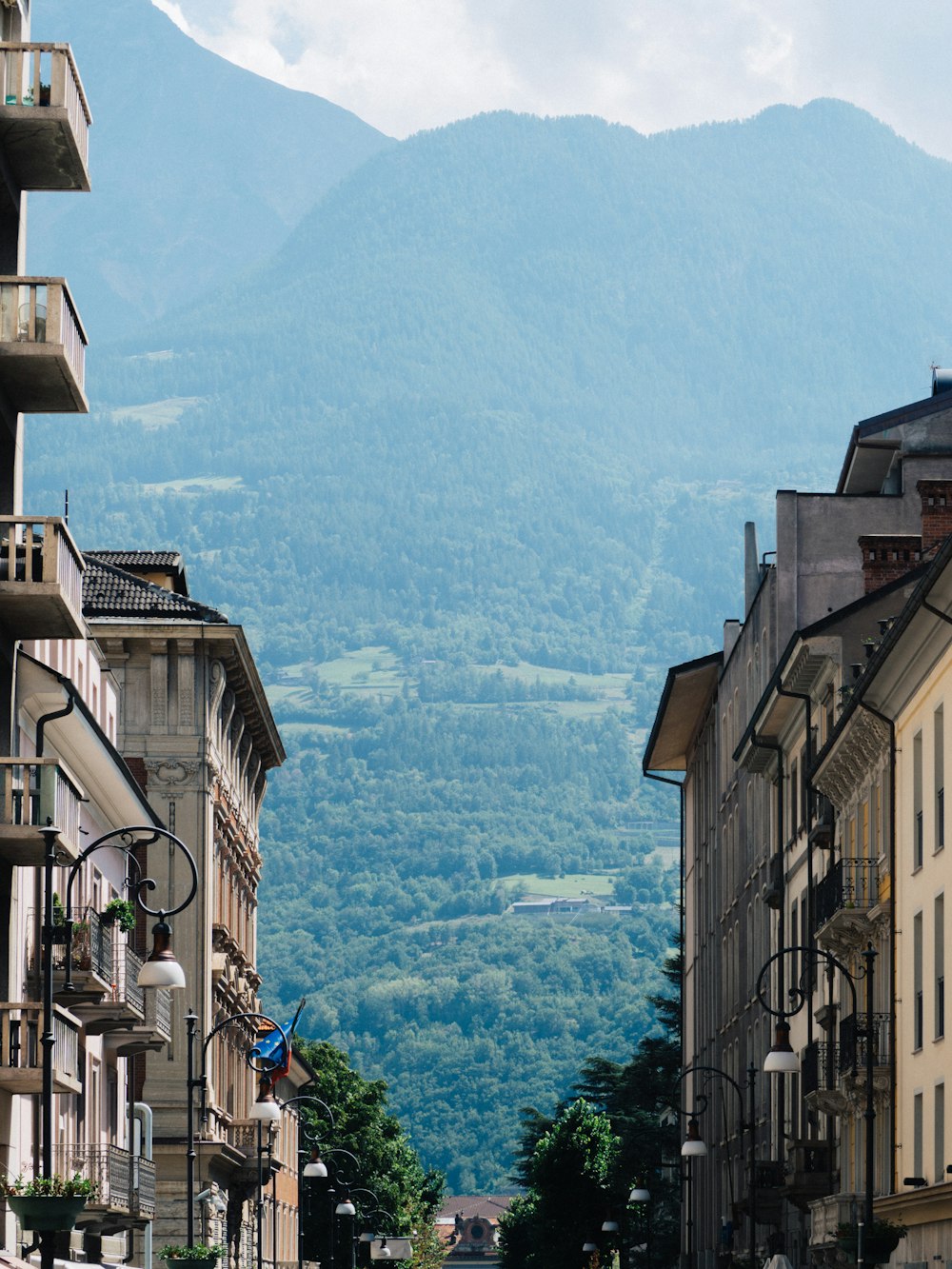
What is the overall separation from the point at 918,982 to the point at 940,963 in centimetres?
233

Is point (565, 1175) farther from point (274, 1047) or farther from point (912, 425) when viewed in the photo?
point (912, 425)

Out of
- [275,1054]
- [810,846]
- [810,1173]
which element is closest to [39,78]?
[810,846]

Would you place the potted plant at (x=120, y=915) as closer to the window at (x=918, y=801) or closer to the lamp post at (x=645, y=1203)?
the window at (x=918, y=801)

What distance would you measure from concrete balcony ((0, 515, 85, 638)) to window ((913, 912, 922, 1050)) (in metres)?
16.3

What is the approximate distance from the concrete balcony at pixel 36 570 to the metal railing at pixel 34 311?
244cm

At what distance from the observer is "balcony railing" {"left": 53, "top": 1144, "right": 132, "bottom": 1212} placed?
48.0 meters

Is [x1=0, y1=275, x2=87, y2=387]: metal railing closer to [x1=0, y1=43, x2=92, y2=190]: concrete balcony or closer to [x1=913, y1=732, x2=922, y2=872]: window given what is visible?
[x1=0, y1=43, x2=92, y2=190]: concrete balcony

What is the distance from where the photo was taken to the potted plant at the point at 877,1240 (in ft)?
138

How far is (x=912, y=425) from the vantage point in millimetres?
64438

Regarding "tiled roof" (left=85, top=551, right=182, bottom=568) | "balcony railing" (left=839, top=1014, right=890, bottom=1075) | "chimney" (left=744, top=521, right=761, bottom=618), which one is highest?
"tiled roof" (left=85, top=551, right=182, bottom=568)

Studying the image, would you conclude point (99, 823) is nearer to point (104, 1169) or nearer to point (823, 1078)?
point (104, 1169)

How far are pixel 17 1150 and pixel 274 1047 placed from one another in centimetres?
3488

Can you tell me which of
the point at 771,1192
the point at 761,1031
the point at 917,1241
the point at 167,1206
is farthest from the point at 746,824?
the point at 917,1241

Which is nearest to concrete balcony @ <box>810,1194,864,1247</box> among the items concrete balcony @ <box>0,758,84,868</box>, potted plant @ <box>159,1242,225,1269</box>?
potted plant @ <box>159,1242,225,1269</box>
